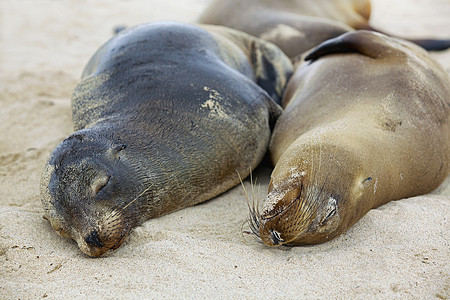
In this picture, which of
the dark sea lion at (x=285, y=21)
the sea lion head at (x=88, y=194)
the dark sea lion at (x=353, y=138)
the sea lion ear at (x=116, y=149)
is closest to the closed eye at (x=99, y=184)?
the sea lion head at (x=88, y=194)

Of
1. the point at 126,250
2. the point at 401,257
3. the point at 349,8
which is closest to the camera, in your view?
the point at 401,257

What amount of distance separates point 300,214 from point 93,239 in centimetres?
99

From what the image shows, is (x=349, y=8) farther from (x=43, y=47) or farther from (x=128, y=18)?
(x=43, y=47)

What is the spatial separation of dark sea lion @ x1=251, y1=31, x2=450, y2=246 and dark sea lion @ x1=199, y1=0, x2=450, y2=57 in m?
1.37

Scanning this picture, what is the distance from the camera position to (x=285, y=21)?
18.7 ft

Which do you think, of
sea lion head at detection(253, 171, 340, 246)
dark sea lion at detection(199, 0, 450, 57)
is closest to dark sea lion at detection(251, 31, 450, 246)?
sea lion head at detection(253, 171, 340, 246)

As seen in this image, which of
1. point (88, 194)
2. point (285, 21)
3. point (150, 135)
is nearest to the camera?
point (88, 194)

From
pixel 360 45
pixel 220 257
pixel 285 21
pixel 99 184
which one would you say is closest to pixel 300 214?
pixel 220 257

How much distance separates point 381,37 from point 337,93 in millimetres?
722

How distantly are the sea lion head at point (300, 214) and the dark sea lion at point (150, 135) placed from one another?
2.23ft

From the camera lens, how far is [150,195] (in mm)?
2783

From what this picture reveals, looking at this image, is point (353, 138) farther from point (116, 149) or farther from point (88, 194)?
point (88, 194)

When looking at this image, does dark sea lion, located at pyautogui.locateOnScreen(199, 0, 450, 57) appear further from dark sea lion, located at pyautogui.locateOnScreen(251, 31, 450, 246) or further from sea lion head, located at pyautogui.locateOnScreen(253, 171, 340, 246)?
sea lion head, located at pyautogui.locateOnScreen(253, 171, 340, 246)

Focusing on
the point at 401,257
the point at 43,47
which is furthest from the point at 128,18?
the point at 401,257
